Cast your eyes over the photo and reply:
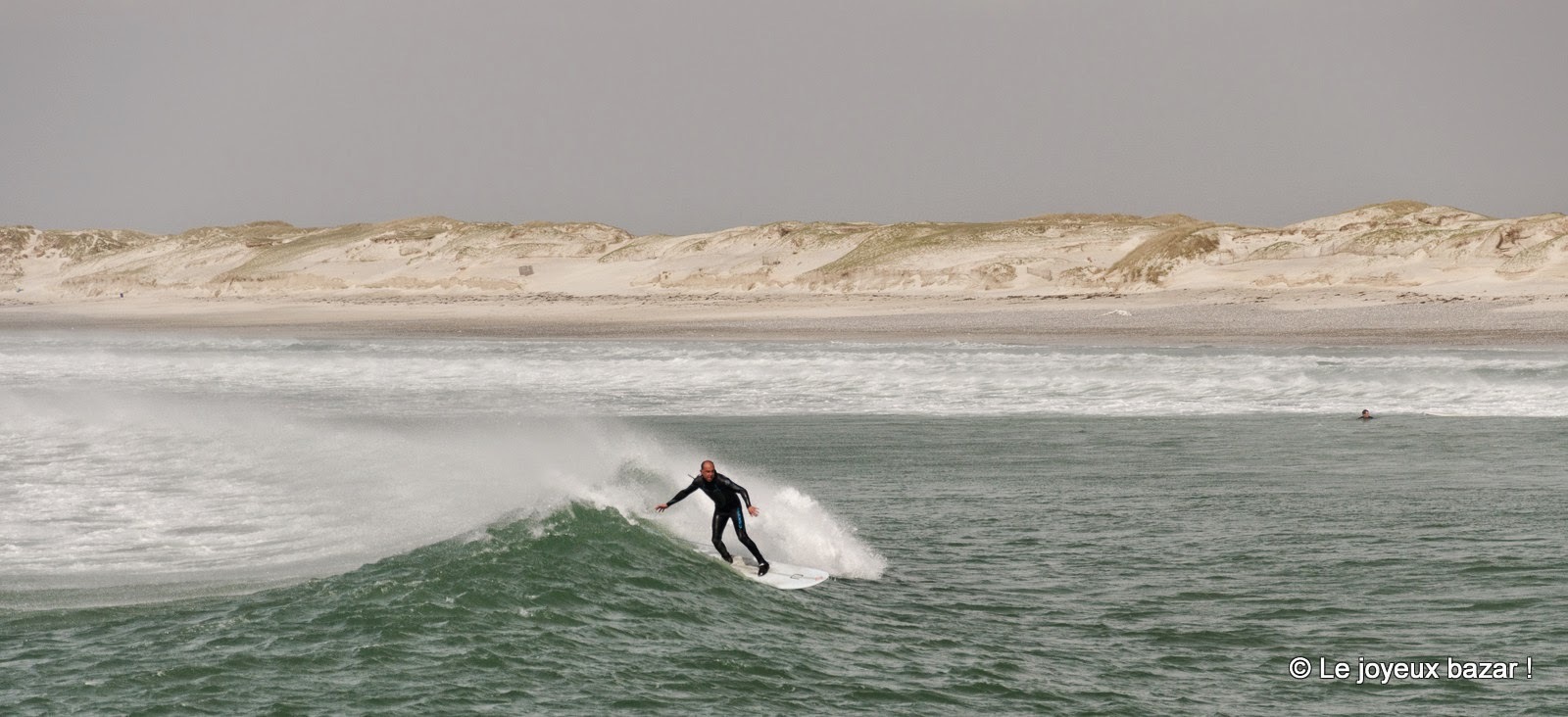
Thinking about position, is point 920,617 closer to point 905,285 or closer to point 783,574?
point 783,574

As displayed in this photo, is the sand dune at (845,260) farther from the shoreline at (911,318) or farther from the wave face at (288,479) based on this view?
the wave face at (288,479)

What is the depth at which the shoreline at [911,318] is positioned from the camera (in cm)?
4656

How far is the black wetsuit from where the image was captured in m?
15.4

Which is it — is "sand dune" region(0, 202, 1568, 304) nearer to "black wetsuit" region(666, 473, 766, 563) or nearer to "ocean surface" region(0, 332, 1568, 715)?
"ocean surface" region(0, 332, 1568, 715)

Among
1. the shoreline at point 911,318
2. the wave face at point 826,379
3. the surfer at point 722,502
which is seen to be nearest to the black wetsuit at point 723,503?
the surfer at point 722,502

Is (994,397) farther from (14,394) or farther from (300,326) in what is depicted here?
(300,326)

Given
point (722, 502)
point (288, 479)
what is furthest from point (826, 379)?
point (722, 502)

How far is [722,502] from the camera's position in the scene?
15.6m

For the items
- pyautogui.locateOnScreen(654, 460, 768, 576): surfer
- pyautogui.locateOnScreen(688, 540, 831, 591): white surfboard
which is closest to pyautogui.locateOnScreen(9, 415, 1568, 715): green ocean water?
pyautogui.locateOnScreen(688, 540, 831, 591): white surfboard

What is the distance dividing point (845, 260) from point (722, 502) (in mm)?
71616

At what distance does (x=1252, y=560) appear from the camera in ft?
52.0

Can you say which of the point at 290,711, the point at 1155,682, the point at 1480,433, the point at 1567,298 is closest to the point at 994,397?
the point at 1480,433

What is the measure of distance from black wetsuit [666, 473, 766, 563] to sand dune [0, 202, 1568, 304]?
46410 mm

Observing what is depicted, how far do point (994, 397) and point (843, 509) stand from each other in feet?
48.7
